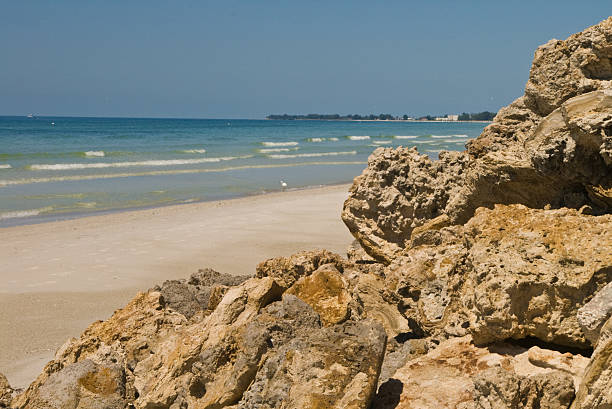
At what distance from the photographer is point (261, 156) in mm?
36656

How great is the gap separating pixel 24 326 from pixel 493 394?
5908 millimetres

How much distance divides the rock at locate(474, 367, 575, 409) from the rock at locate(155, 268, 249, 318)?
277 centimetres

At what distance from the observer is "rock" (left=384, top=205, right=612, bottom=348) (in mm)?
3113

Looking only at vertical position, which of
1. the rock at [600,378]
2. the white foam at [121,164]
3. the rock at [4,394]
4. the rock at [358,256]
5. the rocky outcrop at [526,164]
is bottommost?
the white foam at [121,164]

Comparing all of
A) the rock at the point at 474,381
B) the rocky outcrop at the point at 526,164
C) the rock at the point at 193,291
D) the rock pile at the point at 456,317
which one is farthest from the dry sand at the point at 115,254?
the rock at the point at 474,381

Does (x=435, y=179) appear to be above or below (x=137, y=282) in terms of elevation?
above

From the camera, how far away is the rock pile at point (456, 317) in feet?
9.62

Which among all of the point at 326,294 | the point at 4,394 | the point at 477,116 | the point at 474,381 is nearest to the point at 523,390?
the point at 474,381

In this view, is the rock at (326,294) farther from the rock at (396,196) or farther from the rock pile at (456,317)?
the rock at (396,196)

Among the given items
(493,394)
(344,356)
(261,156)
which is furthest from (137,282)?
(261,156)

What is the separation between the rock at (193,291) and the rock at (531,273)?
7.65 ft

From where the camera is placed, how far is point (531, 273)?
10.4 feet

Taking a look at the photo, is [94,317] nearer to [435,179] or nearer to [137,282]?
[137,282]

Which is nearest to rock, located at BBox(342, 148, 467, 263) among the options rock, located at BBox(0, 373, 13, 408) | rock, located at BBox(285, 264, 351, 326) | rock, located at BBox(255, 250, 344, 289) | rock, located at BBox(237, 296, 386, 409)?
rock, located at BBox(255, 250, 344, 289)
